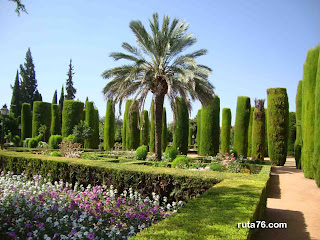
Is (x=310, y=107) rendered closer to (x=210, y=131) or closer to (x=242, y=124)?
(x=210, y=131)

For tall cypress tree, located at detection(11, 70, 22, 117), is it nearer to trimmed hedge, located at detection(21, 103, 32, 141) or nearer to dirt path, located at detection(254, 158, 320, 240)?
trimmed hedge, located at detection(21, 103, 32, 141)

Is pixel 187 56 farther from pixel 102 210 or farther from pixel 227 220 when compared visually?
pixel 227 220

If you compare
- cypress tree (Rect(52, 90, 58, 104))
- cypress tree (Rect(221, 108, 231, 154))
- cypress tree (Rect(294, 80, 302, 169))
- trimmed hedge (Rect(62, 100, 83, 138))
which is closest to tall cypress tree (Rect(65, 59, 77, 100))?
cypress tree (Rect(52, 90, 58, 104))

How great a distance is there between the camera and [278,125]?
14.2 metres

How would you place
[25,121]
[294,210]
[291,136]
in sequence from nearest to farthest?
1. [294,210]
2. [291,136]
3. [25,121]

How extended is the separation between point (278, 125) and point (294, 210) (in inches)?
377

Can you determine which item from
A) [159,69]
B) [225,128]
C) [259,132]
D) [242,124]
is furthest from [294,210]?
[225,128]

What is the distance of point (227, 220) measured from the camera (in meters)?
2.76

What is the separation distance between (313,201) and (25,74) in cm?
4474

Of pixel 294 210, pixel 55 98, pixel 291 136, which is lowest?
pixel 294 210

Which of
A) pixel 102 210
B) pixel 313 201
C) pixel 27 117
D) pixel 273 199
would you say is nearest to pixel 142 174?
pixel 102 210

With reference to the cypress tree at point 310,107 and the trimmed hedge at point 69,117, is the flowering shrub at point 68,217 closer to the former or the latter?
the cypress tree at point 310,107

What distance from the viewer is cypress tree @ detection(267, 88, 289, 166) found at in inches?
559

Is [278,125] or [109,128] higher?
[278,125]
